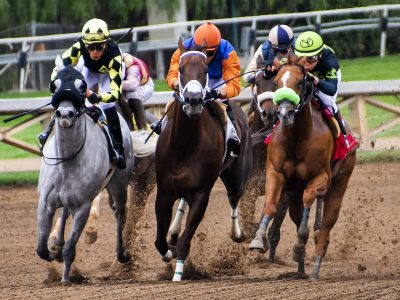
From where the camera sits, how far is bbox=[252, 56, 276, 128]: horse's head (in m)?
12.8

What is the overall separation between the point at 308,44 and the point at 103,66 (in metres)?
1.99

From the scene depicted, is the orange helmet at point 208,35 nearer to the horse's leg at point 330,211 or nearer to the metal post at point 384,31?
the horse's leg at point 330,211

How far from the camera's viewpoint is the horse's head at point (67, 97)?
36.6 ft

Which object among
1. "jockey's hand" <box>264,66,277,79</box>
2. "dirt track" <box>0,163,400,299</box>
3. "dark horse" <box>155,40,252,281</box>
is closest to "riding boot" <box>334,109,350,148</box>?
"jockey's hand" <box>264,66,277,79</box>

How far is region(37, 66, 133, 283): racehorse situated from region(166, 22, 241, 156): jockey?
3.07 ft

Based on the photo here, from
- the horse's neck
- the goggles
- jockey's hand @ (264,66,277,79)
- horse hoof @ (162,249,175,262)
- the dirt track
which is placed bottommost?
the dirt track

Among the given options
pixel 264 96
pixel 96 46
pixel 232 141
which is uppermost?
pixel 96 46

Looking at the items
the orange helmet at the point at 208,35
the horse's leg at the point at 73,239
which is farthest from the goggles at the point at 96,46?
the horse's leg at the point at 73,239

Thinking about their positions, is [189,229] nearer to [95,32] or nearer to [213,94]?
[213,94]

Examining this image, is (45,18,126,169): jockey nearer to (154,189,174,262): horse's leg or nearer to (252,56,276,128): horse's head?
(154,189,174,262): horse's leg

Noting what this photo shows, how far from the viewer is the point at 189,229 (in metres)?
11.8

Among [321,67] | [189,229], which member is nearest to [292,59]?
[321,67]

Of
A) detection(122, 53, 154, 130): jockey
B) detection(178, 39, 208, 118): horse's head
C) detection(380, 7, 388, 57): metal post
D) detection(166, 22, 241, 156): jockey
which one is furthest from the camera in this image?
detection(380, 7, 388, 57): metal post

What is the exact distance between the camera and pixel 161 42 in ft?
89.8
